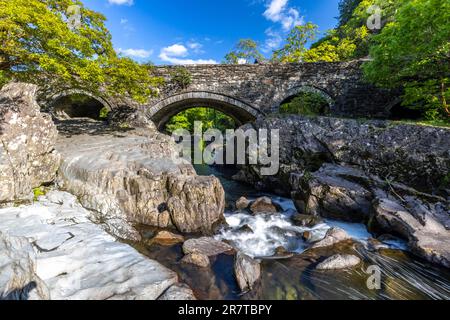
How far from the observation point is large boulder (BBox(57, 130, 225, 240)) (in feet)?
19.3

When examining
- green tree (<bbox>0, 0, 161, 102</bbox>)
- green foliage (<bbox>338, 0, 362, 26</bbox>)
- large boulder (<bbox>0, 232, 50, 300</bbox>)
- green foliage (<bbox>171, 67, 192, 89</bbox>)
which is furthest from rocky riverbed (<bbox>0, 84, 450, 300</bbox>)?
green foliage (<bbox>338, 0, 362, 26</bbox>)

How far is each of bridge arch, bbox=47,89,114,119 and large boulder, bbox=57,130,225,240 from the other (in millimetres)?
9335

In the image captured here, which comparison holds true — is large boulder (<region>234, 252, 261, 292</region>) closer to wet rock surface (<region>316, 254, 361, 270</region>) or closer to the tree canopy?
wet rock surface (<region>316, 254, 361, 270</region>)

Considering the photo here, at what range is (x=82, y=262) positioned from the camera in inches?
131

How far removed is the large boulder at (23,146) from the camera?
17.0ft

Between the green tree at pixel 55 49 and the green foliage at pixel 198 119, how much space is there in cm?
1497

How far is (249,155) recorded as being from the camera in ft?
36.1

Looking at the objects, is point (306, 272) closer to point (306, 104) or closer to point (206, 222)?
point (206, 222)

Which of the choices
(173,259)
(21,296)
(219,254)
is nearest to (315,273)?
(219,254)

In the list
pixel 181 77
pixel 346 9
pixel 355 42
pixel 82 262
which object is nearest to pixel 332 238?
pixel 82 262

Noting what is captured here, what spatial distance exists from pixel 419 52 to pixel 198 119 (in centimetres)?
2220

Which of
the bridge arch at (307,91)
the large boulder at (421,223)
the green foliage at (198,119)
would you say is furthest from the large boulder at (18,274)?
the green foliage at (198,119)
